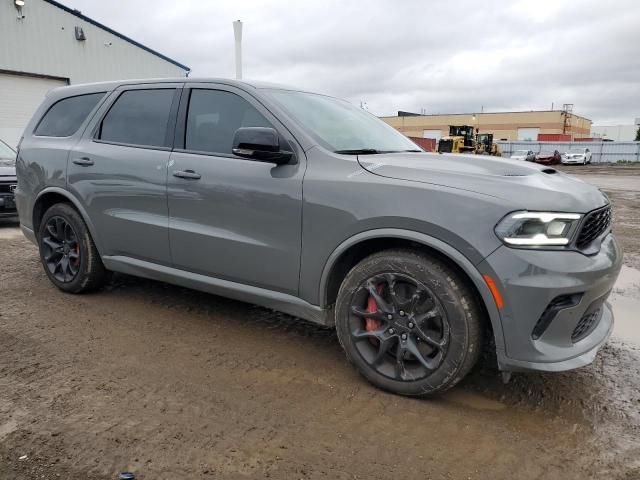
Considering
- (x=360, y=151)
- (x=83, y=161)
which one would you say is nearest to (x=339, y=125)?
(x=360, y=151)

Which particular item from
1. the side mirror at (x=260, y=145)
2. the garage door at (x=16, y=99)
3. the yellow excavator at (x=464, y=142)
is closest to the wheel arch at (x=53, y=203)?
the side mirror at (x=260, y=145)

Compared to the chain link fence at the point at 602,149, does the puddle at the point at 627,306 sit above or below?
below

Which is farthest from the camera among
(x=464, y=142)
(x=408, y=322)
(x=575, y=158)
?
(x=575, y=158)

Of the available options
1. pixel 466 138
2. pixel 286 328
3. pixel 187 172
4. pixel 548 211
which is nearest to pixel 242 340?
pixel 286 328

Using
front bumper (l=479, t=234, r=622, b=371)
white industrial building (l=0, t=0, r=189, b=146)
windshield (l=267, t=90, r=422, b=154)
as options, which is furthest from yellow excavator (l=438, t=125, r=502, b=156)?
front bumper (l=479, t=234, r=622, b=371)

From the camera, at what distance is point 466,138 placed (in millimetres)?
32250

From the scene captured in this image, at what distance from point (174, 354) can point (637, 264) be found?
5.61m

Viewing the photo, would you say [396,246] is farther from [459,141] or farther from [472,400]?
[459,141]

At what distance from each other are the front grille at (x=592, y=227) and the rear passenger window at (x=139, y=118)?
286 centimetres

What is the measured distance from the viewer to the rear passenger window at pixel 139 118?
3910mm

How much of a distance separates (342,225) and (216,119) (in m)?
1.36

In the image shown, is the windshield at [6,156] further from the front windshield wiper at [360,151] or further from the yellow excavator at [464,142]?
→ the yellow excavator at [464,142]

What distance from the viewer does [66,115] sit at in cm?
461

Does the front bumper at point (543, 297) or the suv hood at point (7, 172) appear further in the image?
the suv hood at point (7, 172)
